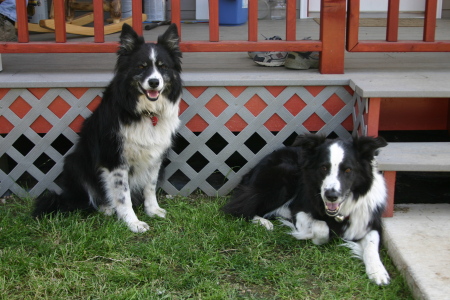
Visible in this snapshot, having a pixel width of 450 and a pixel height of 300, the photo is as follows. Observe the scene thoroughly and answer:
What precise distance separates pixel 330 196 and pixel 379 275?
0.48 metres

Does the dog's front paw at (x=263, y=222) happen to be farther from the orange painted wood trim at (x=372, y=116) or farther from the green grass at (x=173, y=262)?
the orange painted wood trim at (x=372, y=116)

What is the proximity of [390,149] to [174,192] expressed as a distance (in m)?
1.62

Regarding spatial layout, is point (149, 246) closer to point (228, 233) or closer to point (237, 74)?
point (228, 233)

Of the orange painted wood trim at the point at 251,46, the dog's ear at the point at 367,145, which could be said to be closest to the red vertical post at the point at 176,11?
the orange painted wood trim at the point at 251,46

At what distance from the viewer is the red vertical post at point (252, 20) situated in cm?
412

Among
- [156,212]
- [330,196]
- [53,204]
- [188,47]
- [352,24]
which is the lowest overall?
[156,212]

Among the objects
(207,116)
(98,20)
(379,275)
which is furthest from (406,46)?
(98,20)

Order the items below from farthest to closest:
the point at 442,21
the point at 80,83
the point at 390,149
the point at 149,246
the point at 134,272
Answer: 1. the point at 442,21
2. the point at 80,83
3. the point at 390,149
4. the point at 149,246
5. the point at 134,272

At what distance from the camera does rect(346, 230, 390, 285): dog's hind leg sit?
2.91 metres

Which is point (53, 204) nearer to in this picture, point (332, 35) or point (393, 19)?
point (332, 35)

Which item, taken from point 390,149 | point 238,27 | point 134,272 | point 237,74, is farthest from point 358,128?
point 238,27

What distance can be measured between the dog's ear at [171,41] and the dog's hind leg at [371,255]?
1587mm

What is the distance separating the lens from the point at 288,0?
410 centimetres

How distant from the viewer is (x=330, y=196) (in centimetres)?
302
